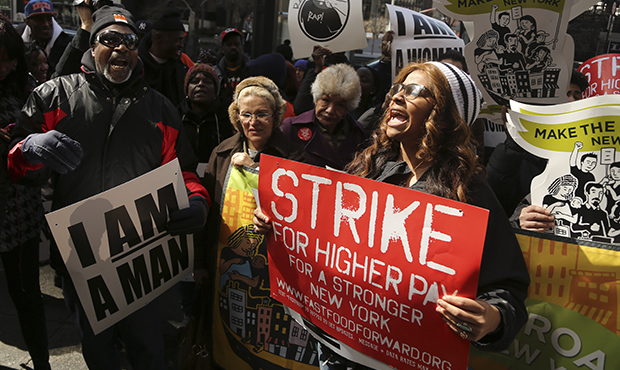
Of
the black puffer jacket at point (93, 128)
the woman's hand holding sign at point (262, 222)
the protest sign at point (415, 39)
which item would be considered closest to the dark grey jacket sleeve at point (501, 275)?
the woman's hand holding sign at point (262, 222)

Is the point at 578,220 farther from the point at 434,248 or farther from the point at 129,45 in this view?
the point at 129,45

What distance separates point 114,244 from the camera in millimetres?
2109

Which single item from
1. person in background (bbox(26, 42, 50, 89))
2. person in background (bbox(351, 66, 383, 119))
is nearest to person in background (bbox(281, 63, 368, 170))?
person in background (bbox(351, 66, 383, 119))

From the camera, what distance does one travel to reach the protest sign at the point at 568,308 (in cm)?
183

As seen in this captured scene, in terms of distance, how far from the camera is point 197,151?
348cm

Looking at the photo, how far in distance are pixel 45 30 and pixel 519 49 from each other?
14.7 ft

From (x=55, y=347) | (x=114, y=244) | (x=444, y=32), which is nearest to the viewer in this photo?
(x=114, y=244)

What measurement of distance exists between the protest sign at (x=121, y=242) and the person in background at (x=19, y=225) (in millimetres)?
657

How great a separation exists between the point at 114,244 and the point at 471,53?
2.52 metres

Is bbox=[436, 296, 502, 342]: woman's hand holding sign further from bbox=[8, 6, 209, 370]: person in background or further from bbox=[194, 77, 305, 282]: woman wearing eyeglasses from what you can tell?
bbox=[194, 77, 305, 282]: woman wearing eyeglasses

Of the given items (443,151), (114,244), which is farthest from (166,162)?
(443,151)

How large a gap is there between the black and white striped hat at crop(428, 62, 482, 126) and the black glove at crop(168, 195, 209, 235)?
1.30 metres

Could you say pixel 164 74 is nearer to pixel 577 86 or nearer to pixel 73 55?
pixel 73 55

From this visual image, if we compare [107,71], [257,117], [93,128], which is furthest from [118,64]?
[257,117]
